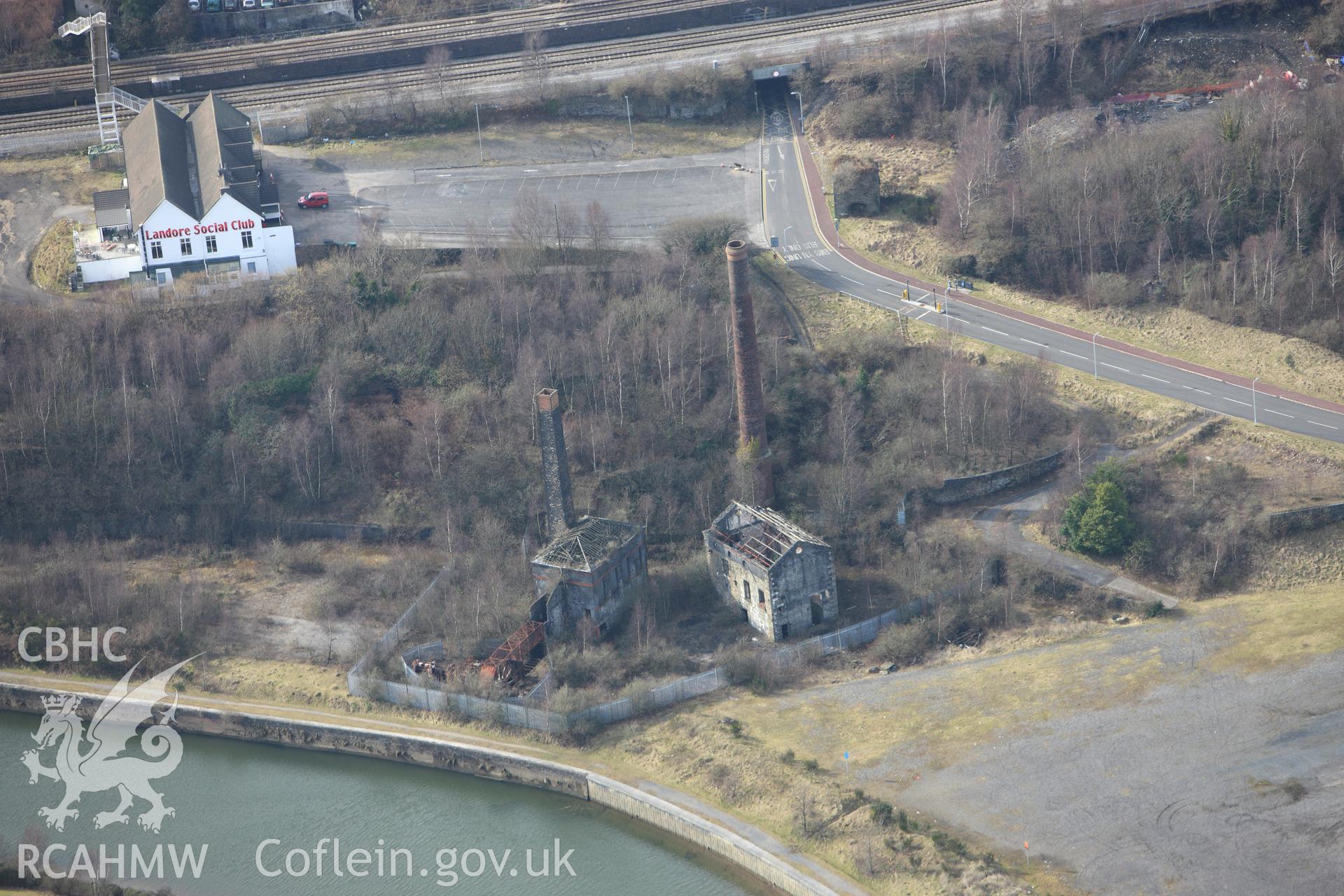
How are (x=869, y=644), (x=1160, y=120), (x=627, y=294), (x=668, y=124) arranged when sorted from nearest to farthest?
1. (x=869, y=644)
2. (x=627, y=294)
3. (x=1160, y=120)
4. (x=668, y=124)

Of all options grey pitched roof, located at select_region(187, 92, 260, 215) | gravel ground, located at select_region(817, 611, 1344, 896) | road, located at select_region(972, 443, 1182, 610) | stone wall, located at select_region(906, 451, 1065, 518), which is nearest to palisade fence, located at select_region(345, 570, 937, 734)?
gravel ground, located at select_region(817, 611, 1344, 896)

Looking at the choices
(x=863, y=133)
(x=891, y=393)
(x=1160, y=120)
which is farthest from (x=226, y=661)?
(x=1160, y=120)

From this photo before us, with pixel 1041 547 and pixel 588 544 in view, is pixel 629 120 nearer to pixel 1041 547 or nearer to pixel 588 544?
pixel 588 544

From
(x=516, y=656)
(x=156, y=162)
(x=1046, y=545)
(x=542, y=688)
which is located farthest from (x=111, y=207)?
(x=1046, y=545)

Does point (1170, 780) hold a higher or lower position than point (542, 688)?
lower

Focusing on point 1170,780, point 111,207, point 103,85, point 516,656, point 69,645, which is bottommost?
point 1170,780

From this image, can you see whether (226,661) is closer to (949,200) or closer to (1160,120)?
(949,200)
